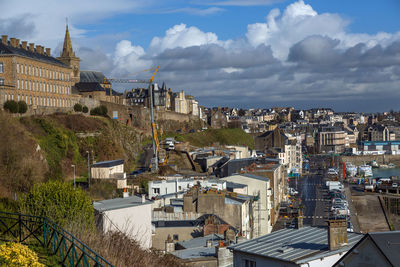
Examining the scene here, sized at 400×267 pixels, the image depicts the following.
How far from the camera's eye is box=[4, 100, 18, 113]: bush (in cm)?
4825

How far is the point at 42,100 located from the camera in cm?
5788

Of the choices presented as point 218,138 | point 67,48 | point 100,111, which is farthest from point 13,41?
point 218,138

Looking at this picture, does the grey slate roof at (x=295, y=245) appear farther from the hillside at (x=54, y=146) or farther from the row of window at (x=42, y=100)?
the row of window at (x=42, y=100)

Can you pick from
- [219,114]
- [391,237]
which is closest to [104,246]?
[391,237]

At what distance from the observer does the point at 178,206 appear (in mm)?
34219

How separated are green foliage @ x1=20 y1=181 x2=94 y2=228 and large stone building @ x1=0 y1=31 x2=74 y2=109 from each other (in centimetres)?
2532

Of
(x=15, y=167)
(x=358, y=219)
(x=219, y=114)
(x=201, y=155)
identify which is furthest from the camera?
(x=219, y=114)

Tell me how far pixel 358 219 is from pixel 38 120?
1172 inches

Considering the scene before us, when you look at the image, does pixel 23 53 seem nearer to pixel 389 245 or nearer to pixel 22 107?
pixel 22 107

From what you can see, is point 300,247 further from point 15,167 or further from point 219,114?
point 219,114

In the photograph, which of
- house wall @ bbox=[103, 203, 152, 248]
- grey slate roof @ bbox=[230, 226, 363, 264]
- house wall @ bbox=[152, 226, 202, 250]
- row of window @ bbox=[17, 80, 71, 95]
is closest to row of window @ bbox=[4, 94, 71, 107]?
row of window @ bbox=[17, 80, 71, 95]

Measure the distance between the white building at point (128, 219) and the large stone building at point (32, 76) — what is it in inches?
1008

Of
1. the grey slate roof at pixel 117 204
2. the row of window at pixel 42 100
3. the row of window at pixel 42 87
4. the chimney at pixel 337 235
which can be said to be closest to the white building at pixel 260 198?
the grey slate roof at pixel 117 204

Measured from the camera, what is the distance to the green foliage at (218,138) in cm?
9017
